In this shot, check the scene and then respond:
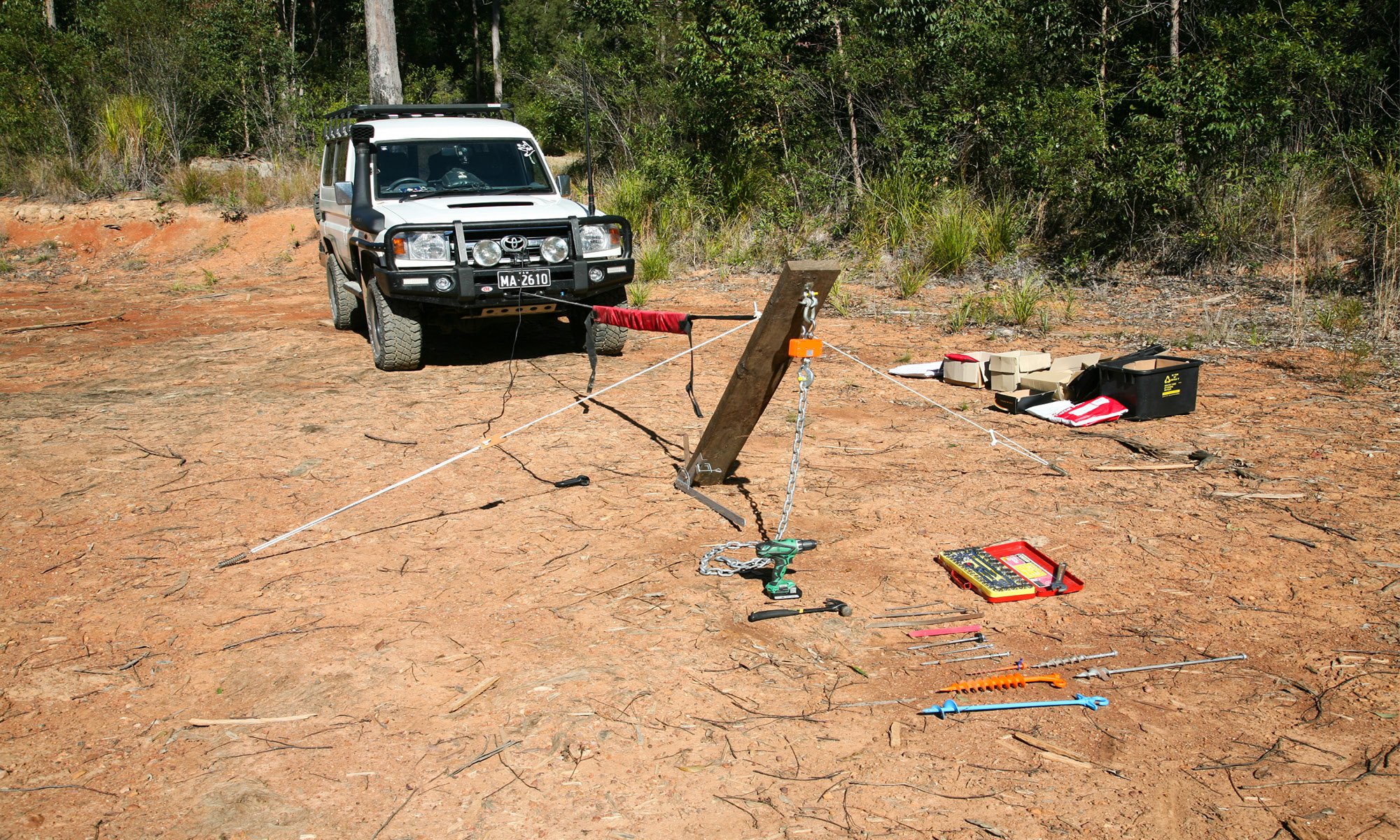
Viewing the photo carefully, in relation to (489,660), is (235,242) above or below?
above

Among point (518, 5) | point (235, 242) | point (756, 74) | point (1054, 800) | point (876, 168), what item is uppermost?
point (518, 5)

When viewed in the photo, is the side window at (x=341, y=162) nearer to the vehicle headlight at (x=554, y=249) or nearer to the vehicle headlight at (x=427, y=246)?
the vehicle headlight at (x=427, y=246)

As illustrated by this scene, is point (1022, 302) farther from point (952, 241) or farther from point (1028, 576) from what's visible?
point (1028, 576)

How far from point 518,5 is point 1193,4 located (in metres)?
27.4

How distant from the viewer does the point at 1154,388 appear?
6676mm

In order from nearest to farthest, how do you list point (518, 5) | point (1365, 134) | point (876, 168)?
point (1365, 134)
point (876, 168)
point (518, 5)

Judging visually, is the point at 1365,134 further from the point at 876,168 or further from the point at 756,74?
the point at 756,74

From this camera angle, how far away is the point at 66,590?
4.39 meters

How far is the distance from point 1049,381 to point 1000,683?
4.01 m

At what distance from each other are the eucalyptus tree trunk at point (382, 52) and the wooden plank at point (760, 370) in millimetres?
12256

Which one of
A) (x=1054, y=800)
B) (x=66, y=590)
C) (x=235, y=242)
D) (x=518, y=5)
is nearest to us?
(x=1054, y=800)

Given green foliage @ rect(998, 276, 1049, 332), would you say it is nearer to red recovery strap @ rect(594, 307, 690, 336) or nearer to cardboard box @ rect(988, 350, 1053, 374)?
cardboard box @ rect(988, 350, 1053, 374)

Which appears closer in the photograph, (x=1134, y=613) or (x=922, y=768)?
(x=922, y=768)

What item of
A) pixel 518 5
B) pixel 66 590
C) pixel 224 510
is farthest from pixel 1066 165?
pixel 518 5
